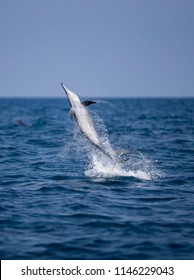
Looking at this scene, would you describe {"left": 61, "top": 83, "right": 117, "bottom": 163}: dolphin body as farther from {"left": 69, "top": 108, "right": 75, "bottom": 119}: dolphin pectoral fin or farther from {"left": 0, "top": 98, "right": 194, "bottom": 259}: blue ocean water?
{"left": 0, "top": 98, "right": 194, "bottom": 259}: blue ocean water

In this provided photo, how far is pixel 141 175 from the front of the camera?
17125 millimetres

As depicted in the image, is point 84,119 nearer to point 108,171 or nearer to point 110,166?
point 108,171

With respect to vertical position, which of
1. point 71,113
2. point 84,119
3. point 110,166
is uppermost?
point 71,113

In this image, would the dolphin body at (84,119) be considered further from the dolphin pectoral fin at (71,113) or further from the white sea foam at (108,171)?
the white sea foam at (108,171)

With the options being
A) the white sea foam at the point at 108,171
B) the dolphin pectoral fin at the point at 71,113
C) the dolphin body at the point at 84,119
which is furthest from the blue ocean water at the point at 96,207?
the dolphin pectoral fin at the point at 71,113

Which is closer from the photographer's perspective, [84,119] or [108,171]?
[84,119]

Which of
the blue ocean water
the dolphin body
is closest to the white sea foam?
the blue ocean water

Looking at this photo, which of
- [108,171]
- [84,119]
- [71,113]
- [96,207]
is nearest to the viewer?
[96,207]

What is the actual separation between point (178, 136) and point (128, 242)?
2235 cm

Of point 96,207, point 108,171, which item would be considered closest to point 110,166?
point 108,171

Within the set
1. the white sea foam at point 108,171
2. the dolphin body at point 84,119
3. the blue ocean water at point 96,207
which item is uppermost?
the dolphin body at point 84,119

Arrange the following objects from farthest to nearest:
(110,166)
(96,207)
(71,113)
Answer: (110,166), (71,113), (96,207)
